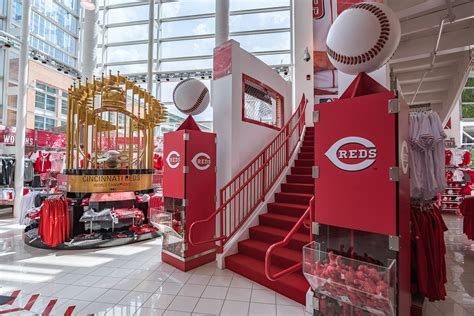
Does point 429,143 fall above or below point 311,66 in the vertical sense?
below

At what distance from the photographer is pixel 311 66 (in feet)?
28.6

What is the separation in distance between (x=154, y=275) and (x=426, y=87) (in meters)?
12.9

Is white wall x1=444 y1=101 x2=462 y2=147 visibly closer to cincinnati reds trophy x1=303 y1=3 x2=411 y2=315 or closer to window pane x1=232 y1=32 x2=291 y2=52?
window pane x1=232 y1=32 x2=291 y2=52

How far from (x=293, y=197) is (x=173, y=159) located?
231 centimetres

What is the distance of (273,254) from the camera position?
3559mm

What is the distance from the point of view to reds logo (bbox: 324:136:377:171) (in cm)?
190

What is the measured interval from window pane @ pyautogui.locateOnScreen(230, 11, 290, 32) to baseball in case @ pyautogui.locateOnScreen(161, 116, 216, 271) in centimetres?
794

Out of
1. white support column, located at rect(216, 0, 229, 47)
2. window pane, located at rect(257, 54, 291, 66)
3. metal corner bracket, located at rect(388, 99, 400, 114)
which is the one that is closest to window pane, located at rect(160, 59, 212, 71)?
window pane, located at rect(257, 54, 291, 66)

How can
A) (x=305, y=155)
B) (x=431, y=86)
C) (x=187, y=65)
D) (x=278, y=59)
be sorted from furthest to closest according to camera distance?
1. (x=187, y=65)
2. (x=431, y=86)
3. (x=278, y=59)
4. (x=305, y=155)

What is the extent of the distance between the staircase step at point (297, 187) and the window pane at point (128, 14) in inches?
427

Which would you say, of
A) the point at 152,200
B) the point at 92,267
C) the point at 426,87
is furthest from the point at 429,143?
the point at 426,87

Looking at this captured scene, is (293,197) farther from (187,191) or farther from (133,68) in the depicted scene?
(133,68)

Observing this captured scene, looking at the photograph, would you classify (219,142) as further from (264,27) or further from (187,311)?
(264,27)

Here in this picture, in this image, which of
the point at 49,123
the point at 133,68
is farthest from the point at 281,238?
the point at 49,123
